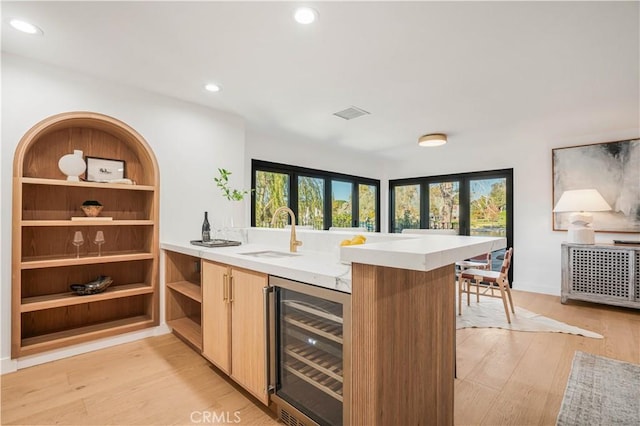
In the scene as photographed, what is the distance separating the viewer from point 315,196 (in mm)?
5676

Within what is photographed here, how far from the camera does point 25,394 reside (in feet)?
6.66

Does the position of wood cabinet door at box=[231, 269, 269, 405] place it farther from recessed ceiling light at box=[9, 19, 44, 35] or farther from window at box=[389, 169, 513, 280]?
window at box=[389, 169, 513, 280]

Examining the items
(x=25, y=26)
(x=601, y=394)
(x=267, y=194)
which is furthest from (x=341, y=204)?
(x=25, y=26)

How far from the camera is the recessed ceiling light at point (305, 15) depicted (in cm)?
185

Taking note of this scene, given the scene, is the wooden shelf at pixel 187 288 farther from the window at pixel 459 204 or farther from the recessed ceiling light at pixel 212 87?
the window at pixel 459 204

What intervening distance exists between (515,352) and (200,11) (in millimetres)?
3541

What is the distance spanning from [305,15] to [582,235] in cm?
444

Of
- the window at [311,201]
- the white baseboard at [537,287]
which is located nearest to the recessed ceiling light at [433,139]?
the window at [311,201]

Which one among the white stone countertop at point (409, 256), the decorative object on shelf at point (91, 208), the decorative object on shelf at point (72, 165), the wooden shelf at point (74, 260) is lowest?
the wooden shelf at point (74, 260)

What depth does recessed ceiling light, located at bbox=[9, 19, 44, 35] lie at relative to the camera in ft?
6.47

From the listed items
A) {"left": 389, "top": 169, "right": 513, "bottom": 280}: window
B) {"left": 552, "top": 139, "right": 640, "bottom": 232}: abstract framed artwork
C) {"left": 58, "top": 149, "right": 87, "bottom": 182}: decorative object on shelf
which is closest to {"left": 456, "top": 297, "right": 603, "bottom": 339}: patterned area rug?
{"left": 389, "top": 169, "right": 513, "bottom": 280}: window

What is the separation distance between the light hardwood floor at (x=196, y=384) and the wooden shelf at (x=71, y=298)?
1.54ft

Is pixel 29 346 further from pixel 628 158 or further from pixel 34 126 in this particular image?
pixel 628 158

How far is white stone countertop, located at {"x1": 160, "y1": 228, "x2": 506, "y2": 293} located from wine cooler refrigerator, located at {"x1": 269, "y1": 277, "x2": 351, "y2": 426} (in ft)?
0.22
